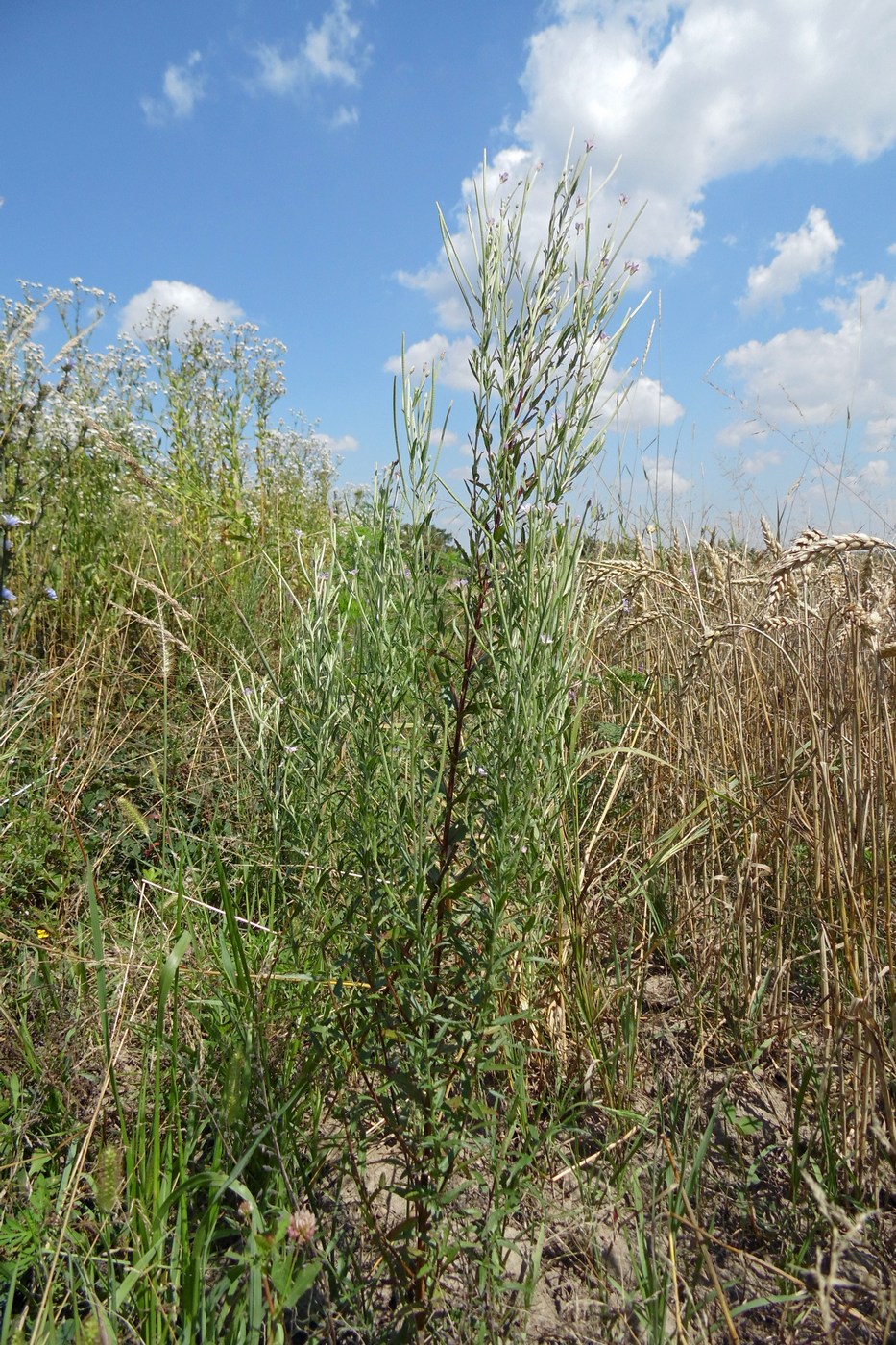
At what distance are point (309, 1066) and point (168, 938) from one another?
1.80ft

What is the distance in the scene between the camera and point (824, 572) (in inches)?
87.3

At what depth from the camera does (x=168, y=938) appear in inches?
73.0

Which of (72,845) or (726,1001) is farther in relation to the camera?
(72,845)

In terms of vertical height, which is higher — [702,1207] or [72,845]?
[72,845]

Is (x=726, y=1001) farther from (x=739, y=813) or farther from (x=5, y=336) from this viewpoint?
(x=5, y=336)

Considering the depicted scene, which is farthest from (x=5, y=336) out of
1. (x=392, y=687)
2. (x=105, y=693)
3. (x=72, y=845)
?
(x=392, y=687)

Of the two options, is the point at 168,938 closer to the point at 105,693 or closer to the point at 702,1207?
the point at 702,1207

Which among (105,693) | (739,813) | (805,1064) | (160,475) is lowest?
(805,1064)

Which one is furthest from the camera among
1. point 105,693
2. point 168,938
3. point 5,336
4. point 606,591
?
point 606,591

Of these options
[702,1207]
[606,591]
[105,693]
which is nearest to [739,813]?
[702,1207]

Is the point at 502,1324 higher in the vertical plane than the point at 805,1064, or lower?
lower

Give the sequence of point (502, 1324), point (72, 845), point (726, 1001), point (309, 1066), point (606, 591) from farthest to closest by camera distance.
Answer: point (606, 591)
point (72, 845)
point (726, 1001)
point (309, 1066)
point (502, 1324)

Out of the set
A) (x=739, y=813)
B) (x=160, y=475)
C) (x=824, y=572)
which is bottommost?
(x=739, y=813)

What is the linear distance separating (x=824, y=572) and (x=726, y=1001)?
1180 mm
